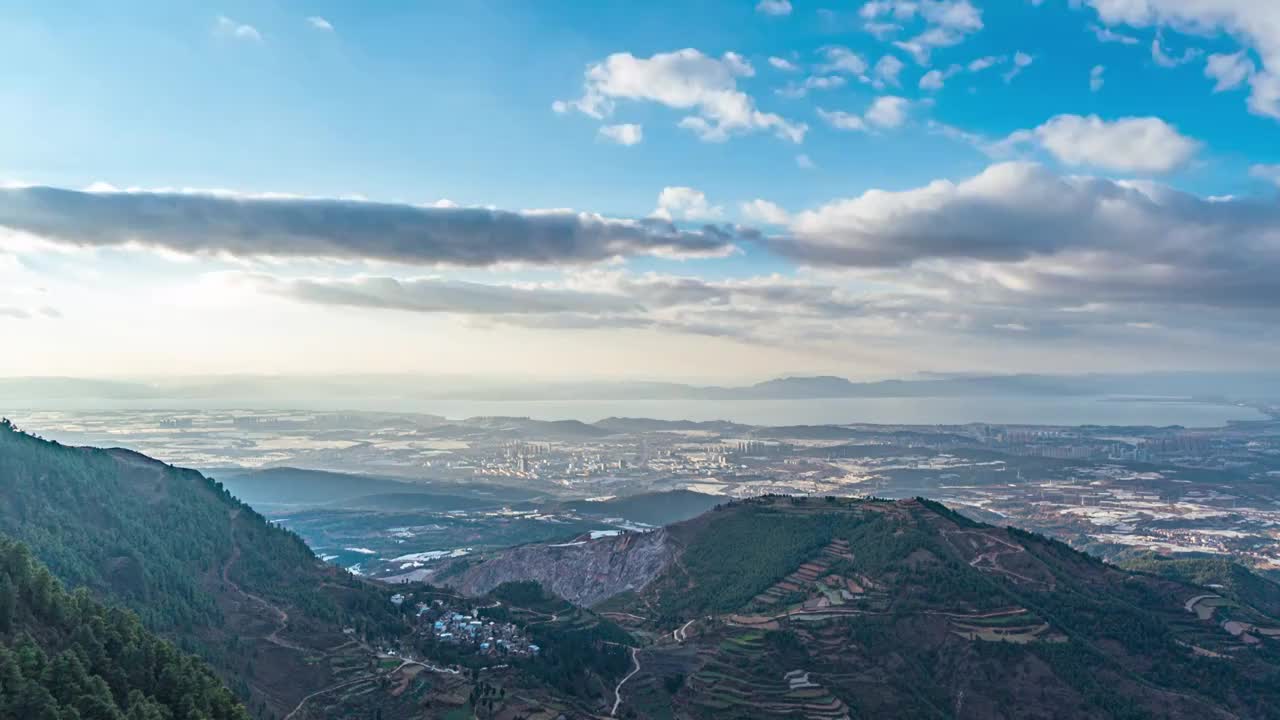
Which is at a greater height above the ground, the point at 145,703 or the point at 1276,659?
the point at 145,703

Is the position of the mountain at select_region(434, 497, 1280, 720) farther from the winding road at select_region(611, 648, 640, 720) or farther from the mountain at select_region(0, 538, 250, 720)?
the mountain at select_region(0, 538, 250, 720)

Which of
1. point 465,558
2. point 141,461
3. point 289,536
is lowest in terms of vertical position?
point 465,558

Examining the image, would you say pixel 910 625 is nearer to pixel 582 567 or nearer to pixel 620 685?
pixel 620 685

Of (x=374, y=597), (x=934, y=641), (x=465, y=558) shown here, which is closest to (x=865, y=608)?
(x=934, y=641)

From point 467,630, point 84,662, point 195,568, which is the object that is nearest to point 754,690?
point 467,630

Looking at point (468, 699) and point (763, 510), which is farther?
point (763, 510)

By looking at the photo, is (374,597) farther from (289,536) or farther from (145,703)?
(145,703)
